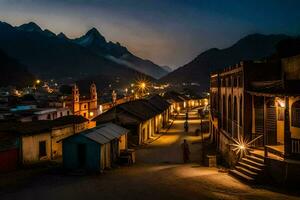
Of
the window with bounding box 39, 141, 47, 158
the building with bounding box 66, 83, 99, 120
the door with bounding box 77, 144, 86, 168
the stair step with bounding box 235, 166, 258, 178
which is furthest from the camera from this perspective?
the building with bounding box 66, 83, 99, 120

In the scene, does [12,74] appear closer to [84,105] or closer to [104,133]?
[84,105]

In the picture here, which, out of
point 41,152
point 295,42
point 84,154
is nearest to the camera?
point 84,154

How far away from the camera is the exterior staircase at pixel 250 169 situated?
56.8 ft

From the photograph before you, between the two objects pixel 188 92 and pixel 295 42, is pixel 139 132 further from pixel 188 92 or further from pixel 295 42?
pixel 188 92

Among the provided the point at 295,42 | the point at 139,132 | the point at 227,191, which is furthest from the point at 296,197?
the point at 295,42

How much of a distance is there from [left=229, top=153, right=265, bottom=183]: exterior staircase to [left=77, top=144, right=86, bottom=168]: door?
1061 centimetres

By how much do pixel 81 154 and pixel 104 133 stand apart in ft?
11.7

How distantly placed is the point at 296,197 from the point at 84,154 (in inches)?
579

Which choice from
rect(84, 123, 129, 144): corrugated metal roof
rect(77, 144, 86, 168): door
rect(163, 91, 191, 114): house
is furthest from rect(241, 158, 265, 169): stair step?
rect(163, 91, 191, 114): house

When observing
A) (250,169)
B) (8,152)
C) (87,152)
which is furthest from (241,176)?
(8,152)

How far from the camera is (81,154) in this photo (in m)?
24.2

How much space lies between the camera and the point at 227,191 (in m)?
15.7

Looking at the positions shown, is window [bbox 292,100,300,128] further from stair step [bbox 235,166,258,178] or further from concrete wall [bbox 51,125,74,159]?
concrete wall [bbox 51,125,74,159]

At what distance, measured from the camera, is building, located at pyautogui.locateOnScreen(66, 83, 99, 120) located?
64.0 m
